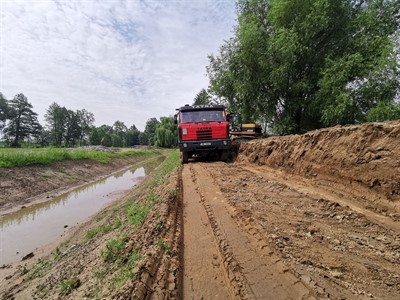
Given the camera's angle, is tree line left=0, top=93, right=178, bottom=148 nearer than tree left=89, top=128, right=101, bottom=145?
Yes

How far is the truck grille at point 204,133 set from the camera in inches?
459

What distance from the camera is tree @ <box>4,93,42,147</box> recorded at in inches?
2381

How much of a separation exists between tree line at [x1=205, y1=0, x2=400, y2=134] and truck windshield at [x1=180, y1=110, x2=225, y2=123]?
470 cm

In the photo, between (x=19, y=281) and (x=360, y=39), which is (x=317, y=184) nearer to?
(x=19, y=281)

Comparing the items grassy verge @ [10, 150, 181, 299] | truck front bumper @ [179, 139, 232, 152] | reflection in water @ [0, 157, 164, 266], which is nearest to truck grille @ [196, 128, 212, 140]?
truck front bumper @ [179, 139, 232, 152]

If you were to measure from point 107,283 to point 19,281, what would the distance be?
139 inches

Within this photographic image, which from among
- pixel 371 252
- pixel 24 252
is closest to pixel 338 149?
pixel 371 252

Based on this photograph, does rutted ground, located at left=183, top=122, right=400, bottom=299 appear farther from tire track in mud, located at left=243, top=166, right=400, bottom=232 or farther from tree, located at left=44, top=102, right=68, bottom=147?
tree, located at left=44, top=102, right=68, bottom=147

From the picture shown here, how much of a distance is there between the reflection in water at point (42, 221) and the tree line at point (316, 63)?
1225 cm

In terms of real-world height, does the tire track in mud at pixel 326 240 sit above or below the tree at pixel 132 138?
below

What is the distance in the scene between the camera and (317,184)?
5848 millimetres

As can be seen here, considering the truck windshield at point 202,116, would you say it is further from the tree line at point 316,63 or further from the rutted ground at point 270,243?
the rutted ground at point 270,243

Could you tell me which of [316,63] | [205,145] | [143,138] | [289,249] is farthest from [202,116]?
[143,138]

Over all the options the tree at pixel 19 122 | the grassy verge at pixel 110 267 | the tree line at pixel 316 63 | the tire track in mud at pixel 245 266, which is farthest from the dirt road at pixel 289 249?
the tree at pixel 19 122
